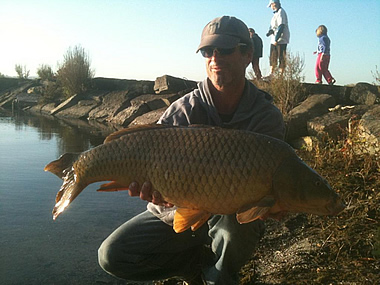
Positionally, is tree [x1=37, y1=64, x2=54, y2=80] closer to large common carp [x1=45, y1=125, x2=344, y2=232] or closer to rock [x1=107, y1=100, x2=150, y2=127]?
rock [x1=107, y1=100, x2=150, y2=127]

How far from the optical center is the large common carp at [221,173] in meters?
1.77

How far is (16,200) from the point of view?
384cm

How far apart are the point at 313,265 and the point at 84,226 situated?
181 cm

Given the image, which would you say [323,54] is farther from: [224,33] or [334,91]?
[224,33]

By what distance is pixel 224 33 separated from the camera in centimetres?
237

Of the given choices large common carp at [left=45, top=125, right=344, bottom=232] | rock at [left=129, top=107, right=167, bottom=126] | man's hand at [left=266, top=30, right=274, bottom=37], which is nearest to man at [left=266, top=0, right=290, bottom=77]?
man's hand at [left=266, top=30, right=274, bottom=37]

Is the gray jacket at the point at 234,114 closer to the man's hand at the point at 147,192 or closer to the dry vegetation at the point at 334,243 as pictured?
the man's hand at the point at 147,192

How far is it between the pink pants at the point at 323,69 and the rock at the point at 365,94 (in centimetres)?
181

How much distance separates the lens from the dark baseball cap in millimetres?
2357

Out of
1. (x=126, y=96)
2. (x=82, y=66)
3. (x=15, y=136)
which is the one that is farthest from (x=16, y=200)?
(x=82, y=66)

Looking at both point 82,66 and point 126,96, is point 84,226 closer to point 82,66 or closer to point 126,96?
point 126,96

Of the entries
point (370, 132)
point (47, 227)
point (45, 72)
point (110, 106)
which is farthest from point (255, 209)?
point (45, 72)

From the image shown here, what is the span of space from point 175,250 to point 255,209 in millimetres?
778

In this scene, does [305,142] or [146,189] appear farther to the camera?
[305,142]
